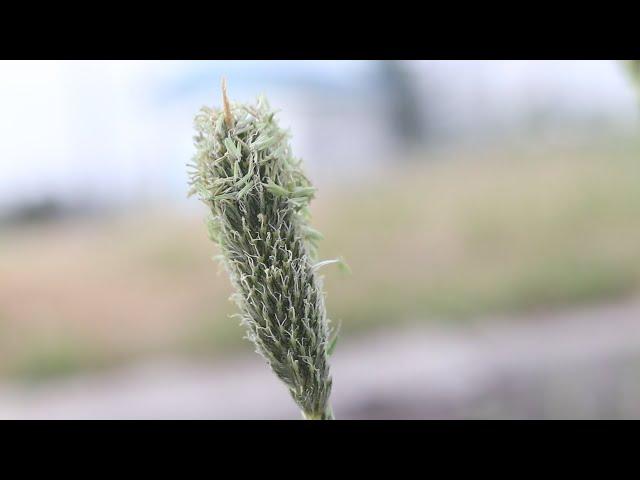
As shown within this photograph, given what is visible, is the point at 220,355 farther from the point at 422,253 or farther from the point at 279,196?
the point at 279,196

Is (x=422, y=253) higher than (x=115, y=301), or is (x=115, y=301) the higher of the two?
(x=422, y=253)

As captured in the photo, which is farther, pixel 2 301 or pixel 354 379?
pixel 2 301

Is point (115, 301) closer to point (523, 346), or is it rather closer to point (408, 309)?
point (408, 309)

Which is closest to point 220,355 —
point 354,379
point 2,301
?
point 354,379
